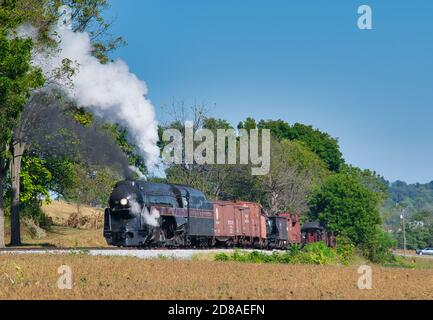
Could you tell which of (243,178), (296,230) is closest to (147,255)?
(296,230)

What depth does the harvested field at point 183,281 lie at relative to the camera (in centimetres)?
1997

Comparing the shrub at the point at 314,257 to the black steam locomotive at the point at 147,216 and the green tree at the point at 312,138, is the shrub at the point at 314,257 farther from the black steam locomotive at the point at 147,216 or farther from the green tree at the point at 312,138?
the green tree at the point at 312,138

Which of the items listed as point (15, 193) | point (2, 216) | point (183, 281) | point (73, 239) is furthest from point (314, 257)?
point (73, 239)

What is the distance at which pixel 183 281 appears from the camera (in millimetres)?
24219

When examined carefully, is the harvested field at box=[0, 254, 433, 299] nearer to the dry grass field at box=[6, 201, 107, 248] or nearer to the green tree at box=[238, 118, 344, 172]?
the dry grass field at box=[6, 201, 107, 248]

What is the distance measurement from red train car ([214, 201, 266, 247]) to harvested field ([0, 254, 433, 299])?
21.0 metres

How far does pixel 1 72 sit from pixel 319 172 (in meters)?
77.4

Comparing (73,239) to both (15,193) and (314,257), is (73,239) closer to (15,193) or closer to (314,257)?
(15,193)

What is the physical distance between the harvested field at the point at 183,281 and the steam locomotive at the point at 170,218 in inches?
356

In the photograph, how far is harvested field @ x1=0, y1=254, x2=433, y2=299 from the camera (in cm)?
1997

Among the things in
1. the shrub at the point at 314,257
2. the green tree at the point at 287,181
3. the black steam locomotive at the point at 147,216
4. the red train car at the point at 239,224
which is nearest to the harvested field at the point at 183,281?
the shrub at the point at 314,257

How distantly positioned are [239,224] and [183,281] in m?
35.4
